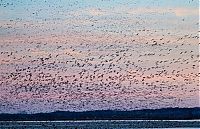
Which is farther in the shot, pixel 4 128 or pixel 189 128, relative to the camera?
pixel 4 128

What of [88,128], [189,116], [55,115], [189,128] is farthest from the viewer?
[55,115]

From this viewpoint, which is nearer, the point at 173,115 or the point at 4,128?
the point at 4,128

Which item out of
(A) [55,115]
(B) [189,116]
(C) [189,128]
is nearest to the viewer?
(C) [189,128]

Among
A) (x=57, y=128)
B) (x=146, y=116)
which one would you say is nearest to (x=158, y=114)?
(x=146, y=116)

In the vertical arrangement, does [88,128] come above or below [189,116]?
above

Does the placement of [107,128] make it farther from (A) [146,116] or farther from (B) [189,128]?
(A) [146,116]

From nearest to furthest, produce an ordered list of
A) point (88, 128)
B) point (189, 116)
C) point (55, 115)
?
point (88, 128)
point (189, 116)
point (55, 115)

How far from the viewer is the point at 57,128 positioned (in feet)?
231

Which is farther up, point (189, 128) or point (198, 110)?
point (189, 128)

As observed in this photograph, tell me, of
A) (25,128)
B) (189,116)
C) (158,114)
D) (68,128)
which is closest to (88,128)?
(68,128)

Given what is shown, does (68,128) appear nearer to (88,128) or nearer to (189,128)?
(88,128)

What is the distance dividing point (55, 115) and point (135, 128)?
163ft

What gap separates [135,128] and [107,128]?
8.59ft

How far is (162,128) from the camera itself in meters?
65.5
